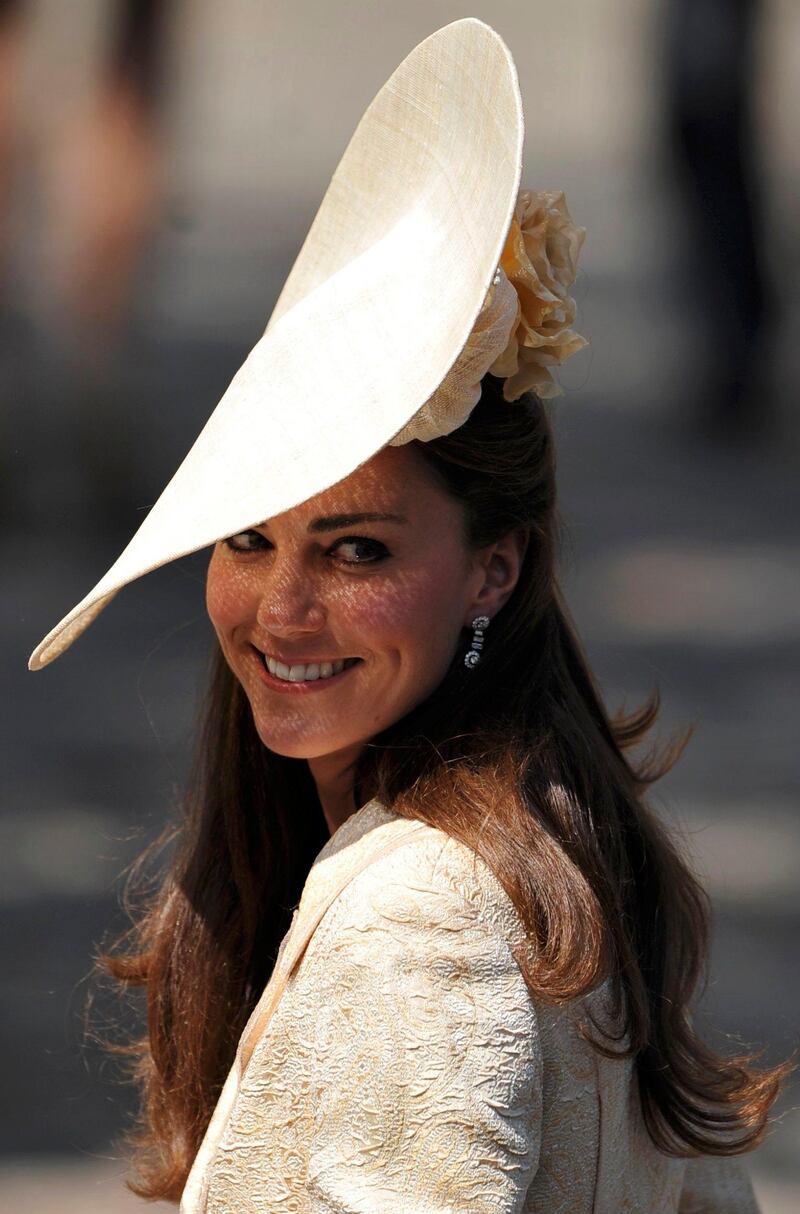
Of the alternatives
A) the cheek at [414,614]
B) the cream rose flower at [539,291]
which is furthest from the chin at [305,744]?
the cream rose flower at [539,291]

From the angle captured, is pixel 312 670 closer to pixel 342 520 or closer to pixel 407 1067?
pixel 342 520

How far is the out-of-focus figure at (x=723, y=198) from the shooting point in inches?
260

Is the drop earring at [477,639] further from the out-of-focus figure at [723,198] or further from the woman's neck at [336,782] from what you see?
the out-of-focus figure at [723,198]

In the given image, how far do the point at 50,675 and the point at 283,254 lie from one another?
361 centimetres

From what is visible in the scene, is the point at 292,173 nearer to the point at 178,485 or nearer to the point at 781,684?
the point at 781,684

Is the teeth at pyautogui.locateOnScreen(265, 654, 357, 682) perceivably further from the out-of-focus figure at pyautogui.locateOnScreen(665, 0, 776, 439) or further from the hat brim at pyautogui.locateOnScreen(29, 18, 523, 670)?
the out-of-focus figure at pyautogui.locateOnScreen(665, 0, 776, 439)

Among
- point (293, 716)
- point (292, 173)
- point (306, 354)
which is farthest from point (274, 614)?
point (292, 173)

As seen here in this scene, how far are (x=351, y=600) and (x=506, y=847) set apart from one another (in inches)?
11.4

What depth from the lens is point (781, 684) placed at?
5898 millimetres

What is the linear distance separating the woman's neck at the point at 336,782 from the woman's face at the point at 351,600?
6 centimetres

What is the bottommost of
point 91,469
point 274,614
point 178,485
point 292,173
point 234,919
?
point 234,919

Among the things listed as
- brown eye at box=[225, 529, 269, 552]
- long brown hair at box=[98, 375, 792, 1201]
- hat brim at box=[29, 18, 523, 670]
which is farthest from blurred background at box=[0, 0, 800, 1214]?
hat brim at box=[29, 18, 523, 670]

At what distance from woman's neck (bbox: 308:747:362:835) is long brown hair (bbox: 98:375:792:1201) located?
0.04m

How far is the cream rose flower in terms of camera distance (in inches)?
67.1
